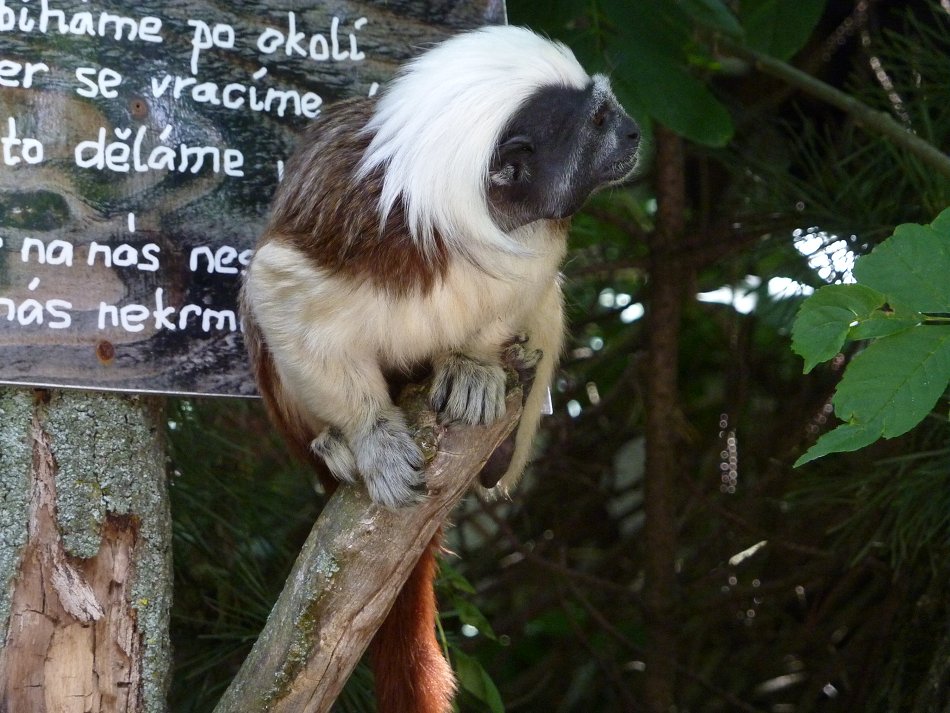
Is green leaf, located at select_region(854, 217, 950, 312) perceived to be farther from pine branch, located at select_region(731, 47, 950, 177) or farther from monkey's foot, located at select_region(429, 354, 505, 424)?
pine branch, located at select_region(731, 47, 950, 177)

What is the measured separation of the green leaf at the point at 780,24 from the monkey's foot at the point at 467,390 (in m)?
1.21

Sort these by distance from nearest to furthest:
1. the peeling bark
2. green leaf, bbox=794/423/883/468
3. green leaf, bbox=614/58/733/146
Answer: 1. green leaf, bbox=794/423/883/468
2. the peeling bark
3. green leaf, bbox=614/58/733/146

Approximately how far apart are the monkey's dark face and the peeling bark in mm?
801

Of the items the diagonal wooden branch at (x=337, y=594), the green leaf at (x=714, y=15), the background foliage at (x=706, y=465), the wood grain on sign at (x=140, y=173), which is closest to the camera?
the diagonal wooden branch at (x=337, y=594)

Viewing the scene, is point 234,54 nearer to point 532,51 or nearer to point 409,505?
point 532,51

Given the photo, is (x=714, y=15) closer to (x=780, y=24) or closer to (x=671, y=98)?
(x=671, y=98)

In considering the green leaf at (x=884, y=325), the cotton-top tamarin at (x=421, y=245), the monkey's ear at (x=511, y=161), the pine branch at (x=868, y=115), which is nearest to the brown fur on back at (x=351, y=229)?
the cotton-top tamarin at (x=421, y=245)

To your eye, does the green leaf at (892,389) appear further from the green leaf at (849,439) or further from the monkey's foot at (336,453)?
the monkey's foot at (336,453)

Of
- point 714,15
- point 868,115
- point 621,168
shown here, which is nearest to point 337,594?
point 621,168

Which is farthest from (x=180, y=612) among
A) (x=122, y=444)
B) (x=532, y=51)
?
(x=532, y=51)

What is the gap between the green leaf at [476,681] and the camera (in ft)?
7.75

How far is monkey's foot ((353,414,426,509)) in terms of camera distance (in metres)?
1.92

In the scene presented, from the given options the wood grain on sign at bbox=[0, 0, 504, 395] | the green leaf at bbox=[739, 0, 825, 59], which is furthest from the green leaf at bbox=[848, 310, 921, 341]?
the green leaf at bbox=[739, 0, 825, 59]

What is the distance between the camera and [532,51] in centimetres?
200
